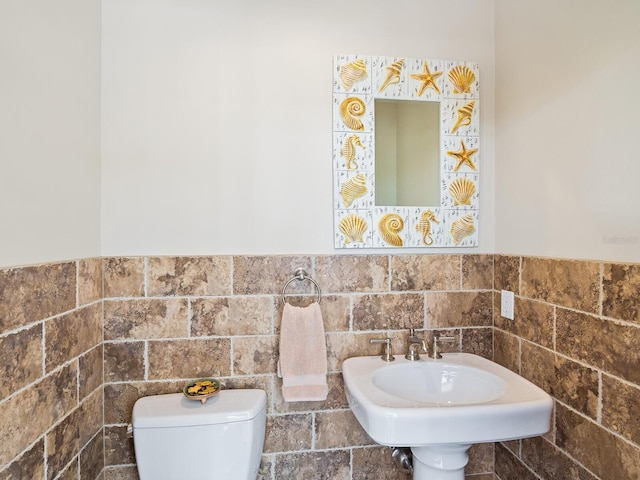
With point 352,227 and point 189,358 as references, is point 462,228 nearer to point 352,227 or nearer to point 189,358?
point 352,227

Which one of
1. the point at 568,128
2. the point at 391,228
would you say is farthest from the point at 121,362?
the point at 568,128

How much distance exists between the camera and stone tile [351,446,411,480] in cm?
138

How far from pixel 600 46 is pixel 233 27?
1.28 metres

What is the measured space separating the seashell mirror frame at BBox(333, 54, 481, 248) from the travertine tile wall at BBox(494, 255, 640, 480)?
0.32 meters

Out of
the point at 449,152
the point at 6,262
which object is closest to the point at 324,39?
the point at 449,152

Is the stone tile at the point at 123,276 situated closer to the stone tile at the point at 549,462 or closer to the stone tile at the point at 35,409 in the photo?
the stone tile at the point at 35,409

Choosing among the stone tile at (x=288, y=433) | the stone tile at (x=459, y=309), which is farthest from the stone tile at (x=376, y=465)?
the stone tile at (x=459, y=309)

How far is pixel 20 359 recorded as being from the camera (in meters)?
0.87

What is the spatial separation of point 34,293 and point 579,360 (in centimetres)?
165

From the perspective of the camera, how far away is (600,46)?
39.0 inches

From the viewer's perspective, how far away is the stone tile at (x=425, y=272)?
1417 mm

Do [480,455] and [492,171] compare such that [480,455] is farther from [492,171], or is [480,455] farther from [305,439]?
[492,171]

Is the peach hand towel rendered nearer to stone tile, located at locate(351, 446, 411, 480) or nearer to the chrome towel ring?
the chrome towel ring

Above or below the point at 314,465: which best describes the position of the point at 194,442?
above
